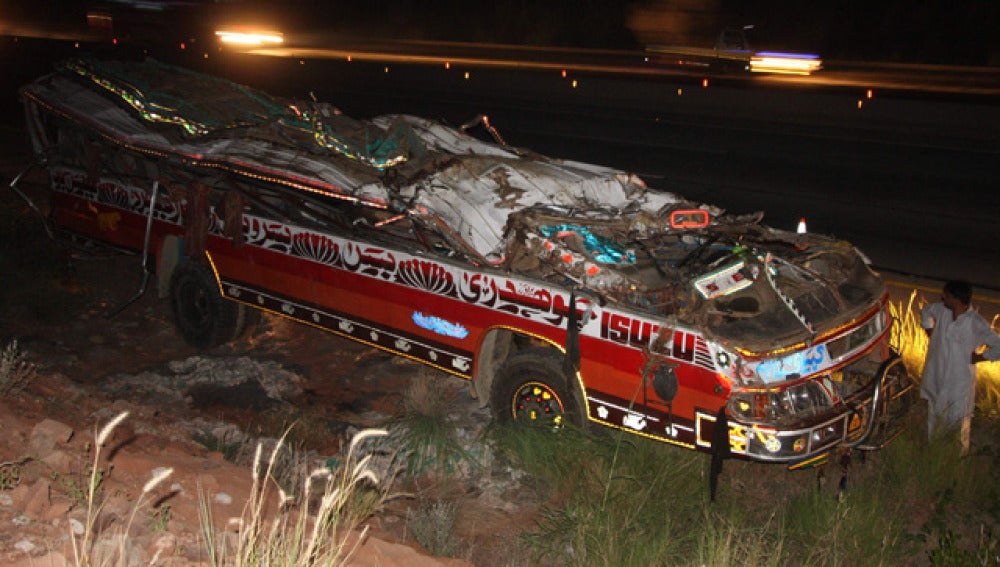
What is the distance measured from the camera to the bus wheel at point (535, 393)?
671 cm

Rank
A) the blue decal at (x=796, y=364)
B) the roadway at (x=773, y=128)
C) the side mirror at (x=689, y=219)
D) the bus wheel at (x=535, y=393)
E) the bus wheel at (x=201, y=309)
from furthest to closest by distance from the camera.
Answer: the roadway at (x=773, y=128), the bus wheel at (x=201, y=309), the side mirror at (x=689, y=219), the bus wheel at (x=535, y=393), the blue decal at (x=796, y=364)

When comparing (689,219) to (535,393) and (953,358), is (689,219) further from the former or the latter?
(953,358)

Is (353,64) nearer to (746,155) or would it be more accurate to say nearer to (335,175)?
(746,155)

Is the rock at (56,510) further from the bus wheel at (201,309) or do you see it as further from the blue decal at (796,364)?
the bus wheel at (201,309)

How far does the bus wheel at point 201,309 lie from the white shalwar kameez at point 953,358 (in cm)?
628

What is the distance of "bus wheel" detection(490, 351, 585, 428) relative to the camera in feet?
22.0

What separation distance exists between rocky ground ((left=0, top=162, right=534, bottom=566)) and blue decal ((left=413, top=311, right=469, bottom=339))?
633mm

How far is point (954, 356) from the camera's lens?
6703 millimetres

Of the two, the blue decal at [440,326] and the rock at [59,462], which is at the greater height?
the rock at [59,462]

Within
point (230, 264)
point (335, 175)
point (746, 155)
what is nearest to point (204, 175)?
point (230, 264)

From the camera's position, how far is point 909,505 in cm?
641

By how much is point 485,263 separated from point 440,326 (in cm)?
75

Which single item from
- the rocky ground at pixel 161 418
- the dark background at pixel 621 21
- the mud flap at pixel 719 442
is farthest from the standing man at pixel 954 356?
the dark background at pixel 621 21

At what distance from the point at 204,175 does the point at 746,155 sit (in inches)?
426
